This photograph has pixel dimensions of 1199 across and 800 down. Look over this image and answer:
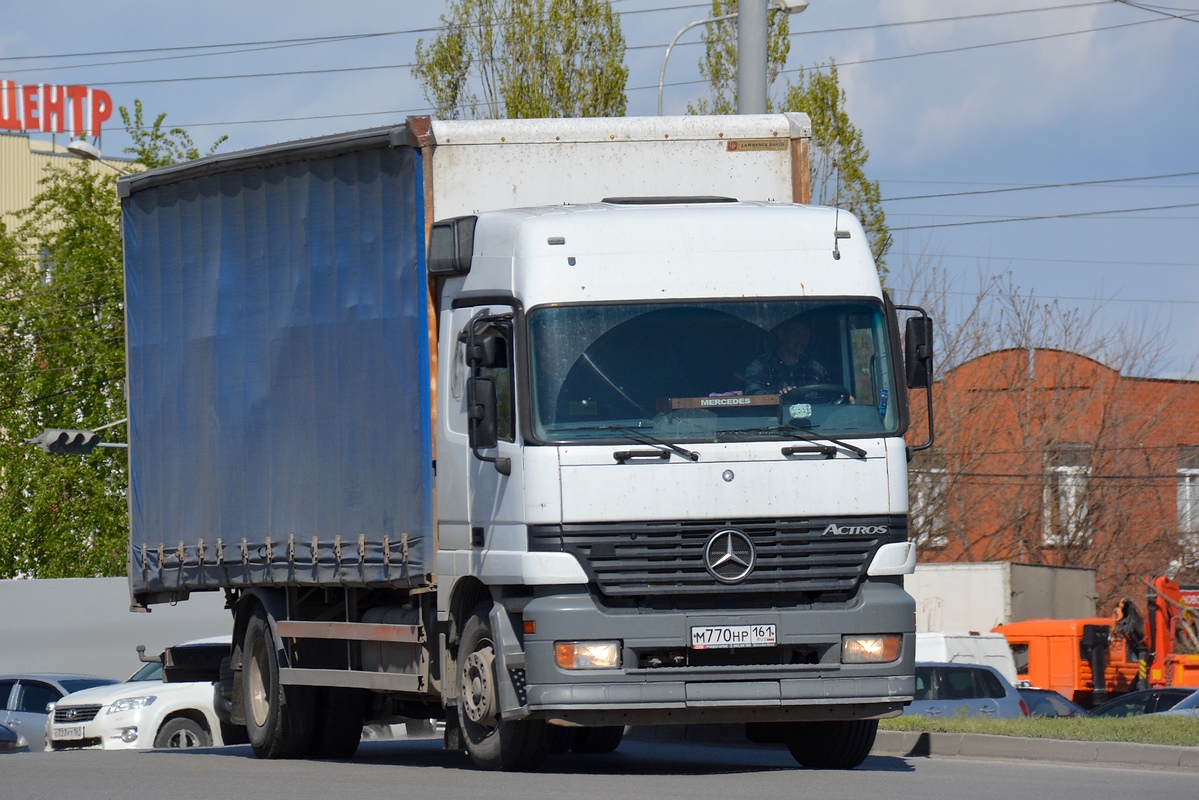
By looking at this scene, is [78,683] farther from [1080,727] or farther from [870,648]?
[870,648]

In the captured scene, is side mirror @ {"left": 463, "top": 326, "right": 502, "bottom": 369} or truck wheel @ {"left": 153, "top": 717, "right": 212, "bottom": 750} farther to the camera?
truck wheel @ {"left": 153, "top": 717, "right": 212, "bottom": 750}

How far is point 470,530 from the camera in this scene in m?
11.1

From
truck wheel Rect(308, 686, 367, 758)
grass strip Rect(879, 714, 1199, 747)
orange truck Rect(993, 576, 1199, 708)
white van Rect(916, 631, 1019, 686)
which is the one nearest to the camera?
grass strip Rect(879, 714, 1199, 747)

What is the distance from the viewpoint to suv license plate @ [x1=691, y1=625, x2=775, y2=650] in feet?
34.6

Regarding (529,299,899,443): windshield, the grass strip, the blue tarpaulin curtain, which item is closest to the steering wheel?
(529,299,899,443): windshield

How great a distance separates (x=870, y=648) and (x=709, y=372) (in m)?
1.82

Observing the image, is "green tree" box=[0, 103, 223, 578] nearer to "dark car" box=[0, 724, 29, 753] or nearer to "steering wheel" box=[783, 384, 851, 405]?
"dark car" box=[0, 724, 29, 753]

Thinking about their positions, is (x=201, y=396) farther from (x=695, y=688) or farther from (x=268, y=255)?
(x=695, y=688)

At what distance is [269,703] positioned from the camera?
44.6 ft

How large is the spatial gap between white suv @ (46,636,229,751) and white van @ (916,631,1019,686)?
8.12 meters

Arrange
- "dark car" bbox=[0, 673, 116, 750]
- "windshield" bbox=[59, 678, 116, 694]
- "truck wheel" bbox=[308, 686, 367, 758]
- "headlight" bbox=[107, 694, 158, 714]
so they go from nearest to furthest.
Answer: "truck wheel" bbox=[308, 686, 367, 758] < "headlight" bbox=[107, 694, 158, 714] < "dark car" bbox=[0, 673, 116, 750] < "windshield" bbox=[59, 678, 116, 694]

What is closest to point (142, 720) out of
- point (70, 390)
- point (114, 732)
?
point (114, 732)

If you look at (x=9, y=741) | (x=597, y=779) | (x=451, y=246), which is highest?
(x=451, y=246)

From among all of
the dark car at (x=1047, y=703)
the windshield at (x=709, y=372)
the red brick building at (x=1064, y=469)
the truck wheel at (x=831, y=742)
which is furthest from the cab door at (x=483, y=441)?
the red brick building at (x=1064, y=469)
